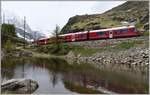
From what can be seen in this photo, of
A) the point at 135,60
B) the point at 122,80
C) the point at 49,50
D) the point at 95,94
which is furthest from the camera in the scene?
the point at 49,50

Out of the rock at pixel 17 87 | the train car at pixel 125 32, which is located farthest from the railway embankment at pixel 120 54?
the rock at pixel 17 87

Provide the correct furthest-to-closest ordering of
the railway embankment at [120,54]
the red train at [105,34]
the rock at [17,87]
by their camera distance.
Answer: the red train at [105,34] → the railway embankment at [120,54] → the rock at [17,87]

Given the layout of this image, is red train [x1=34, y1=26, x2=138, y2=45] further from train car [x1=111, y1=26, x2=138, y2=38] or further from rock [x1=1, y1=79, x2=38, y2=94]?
rock [x1=1, y1=79, x2=38, y2=94]

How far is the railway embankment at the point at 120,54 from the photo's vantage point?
45.3 meters

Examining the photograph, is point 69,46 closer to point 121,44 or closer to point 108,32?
point 108,32

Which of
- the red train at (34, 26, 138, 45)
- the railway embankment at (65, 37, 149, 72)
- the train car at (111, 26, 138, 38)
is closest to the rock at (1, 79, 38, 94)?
the railway embankment at (65, 37, 149, 72)

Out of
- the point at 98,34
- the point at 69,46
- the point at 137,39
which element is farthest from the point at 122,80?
the point at 69,46

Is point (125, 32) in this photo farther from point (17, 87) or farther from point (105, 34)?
point (17, 87)

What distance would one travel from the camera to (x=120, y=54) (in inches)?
2090

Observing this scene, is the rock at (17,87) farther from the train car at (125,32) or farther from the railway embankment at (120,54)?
the train car at (125,32)

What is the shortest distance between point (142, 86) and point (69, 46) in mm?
50860

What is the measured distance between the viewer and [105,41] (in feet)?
214

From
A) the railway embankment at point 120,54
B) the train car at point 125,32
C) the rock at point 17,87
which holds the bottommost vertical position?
the rock at point 17,87

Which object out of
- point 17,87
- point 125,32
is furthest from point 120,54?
point 17,87
